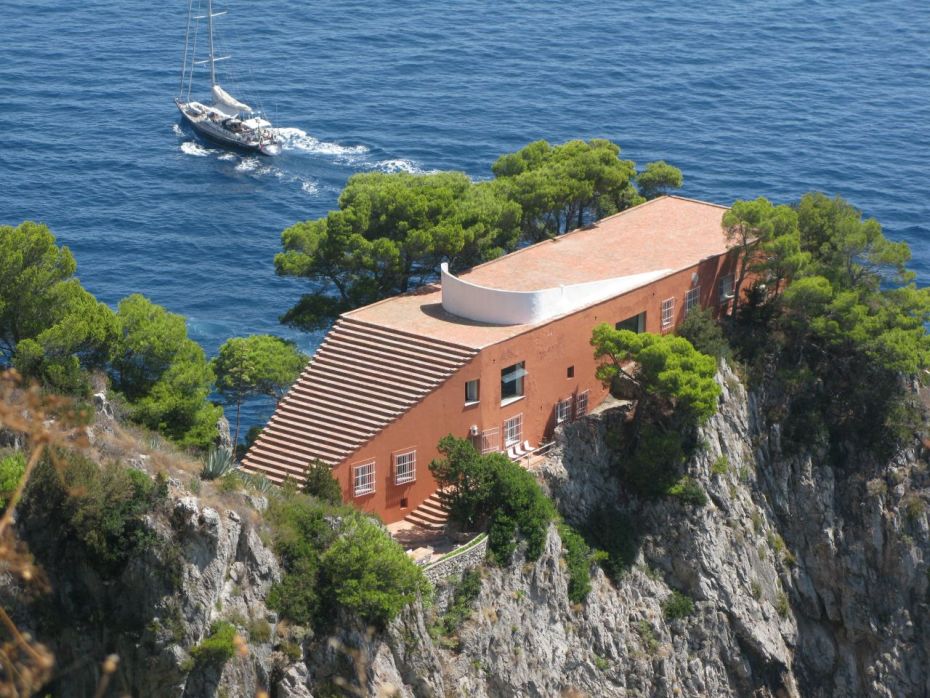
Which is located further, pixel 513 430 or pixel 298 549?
pixel 513 430

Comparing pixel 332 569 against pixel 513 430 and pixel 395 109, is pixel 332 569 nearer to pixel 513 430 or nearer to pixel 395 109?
pixel 513 430

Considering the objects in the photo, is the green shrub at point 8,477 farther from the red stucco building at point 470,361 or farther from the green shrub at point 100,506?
the red stucco building at point 470,361

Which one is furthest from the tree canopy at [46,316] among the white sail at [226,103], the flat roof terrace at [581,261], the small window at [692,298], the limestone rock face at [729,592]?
the white sail at [226,103]

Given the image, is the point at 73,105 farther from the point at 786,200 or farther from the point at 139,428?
the point at 139,428

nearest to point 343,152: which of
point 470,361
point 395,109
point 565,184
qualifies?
point 395,109

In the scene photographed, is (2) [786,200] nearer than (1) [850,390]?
No

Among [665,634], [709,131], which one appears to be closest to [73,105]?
[709,131]
